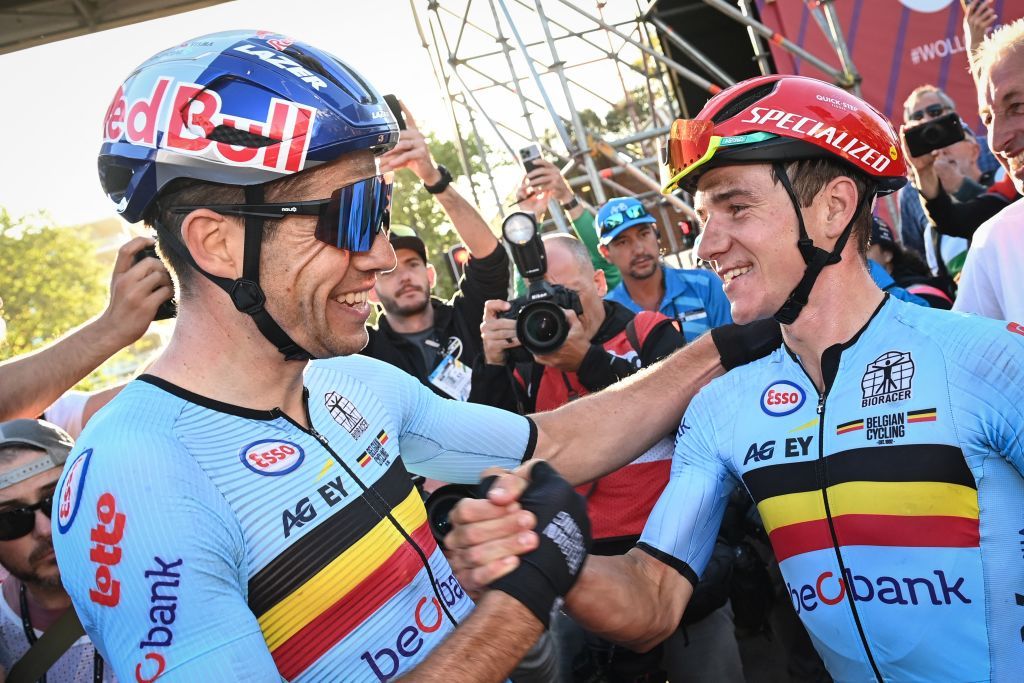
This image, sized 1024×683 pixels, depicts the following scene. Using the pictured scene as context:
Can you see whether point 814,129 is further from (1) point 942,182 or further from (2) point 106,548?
(1) point 942,182

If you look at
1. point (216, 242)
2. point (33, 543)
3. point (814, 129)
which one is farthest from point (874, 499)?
point (33, 543)

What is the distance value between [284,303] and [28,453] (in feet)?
5.30

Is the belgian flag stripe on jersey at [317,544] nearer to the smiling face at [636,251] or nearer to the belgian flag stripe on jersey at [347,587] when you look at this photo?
the belgian flag stripe on jersey at [347,587]

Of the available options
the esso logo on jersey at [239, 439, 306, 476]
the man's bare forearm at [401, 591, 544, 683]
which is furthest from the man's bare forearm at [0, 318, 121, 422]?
the man's bare forearm at [401, 591, 544, 683]

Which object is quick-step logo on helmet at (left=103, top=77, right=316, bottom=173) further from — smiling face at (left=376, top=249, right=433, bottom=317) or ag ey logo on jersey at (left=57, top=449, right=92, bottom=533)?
smiling face at (left=376, top=249, right=433, bottom=317)

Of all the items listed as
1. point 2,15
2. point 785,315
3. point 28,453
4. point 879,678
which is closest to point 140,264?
point 28,453

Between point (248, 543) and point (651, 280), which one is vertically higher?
point (248, 543)

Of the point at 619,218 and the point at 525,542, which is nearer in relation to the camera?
the point at 525,542

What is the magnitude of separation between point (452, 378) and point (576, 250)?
1.15 m

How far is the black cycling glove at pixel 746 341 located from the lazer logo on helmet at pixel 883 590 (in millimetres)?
768

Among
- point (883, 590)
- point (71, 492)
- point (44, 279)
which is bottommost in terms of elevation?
point (883, 590)

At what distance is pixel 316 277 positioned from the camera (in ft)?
6.56

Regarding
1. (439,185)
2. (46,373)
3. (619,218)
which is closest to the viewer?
(46,373)

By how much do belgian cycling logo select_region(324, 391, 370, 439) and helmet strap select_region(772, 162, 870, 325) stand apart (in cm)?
131
